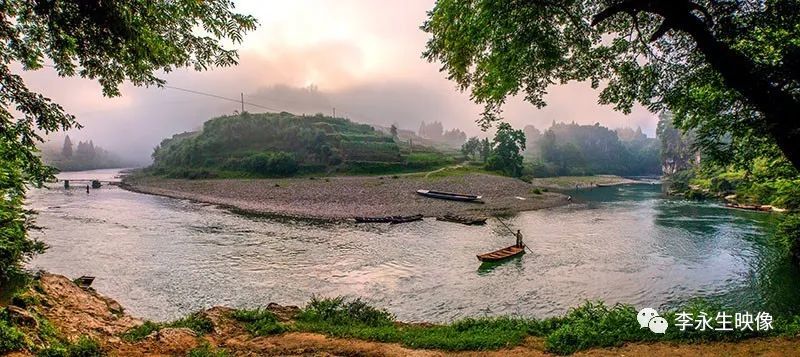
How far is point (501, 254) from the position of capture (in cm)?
3253

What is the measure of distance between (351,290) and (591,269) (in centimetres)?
1814

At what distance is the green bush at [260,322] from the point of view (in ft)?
40.3

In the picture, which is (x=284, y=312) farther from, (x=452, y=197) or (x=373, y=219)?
(x=452, y=197)

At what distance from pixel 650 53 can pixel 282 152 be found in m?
120

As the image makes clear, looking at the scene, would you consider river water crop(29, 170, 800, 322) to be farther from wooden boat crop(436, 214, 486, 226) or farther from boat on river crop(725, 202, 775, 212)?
boat on river crop(725, 202, 775, 212)

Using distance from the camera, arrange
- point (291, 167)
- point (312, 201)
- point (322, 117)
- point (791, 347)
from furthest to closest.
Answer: point (322, 117) < point (291, 167) < point (312, 201) < point (791, 347)

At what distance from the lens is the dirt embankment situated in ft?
32.0

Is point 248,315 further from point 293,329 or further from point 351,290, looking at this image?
point 351,290

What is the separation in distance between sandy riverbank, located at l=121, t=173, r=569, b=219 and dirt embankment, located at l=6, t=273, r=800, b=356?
141 ft

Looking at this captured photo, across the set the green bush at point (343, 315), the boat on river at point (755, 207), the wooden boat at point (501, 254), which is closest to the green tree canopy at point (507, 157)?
the boat on river at point (755, 207)

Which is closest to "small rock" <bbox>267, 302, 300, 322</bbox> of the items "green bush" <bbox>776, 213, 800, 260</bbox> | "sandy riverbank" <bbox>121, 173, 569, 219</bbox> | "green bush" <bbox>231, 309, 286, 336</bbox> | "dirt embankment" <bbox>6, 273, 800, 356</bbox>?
"green bush" <bbox>231, 309, 286, 336</bbox>

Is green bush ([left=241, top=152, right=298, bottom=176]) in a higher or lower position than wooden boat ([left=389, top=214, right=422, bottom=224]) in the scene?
higher

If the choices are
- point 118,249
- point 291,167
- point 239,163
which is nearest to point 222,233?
point 118,249

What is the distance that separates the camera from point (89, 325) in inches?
481
